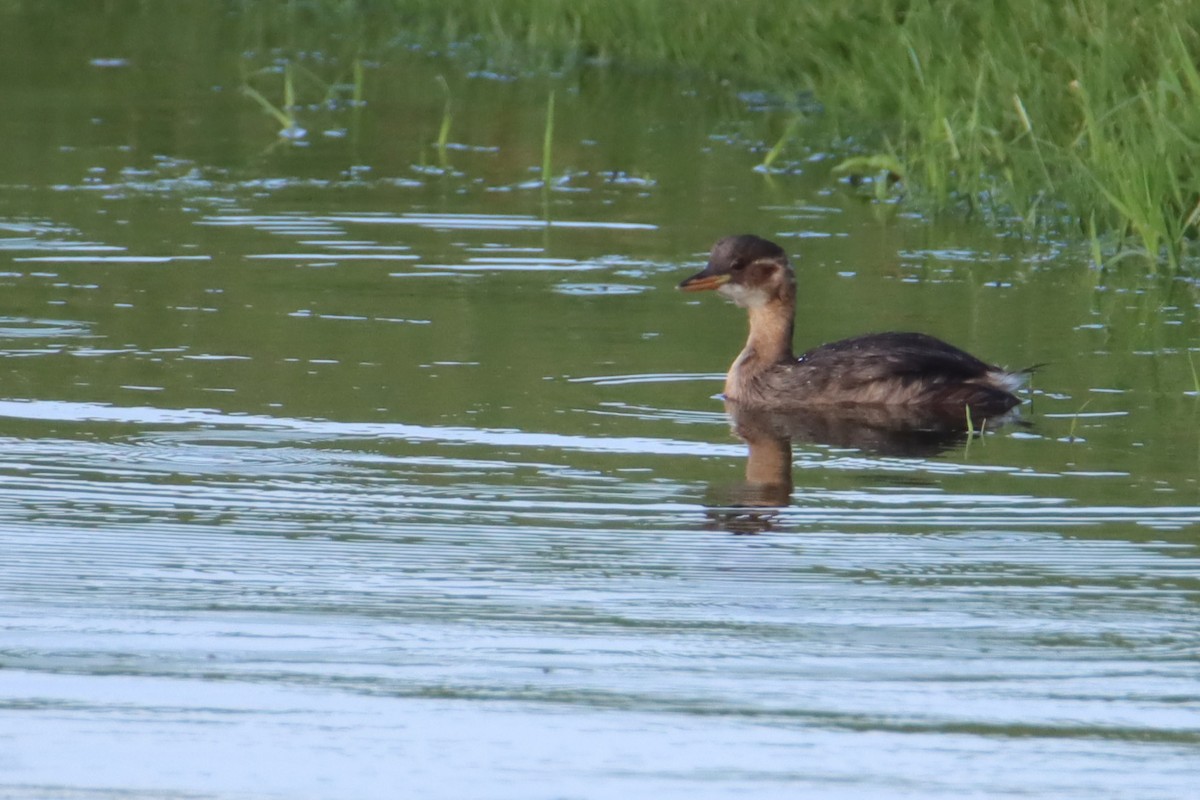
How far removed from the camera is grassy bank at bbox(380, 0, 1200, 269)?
37.8ft

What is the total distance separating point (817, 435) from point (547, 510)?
1919 mm

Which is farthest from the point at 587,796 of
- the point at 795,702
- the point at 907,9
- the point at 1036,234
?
the point at 907,9

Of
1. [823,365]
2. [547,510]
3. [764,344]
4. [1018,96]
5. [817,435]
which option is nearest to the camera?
[547,510]

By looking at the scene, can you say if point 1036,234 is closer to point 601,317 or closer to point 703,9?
point 601,317

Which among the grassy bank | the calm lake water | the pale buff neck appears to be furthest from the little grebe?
the grassy bank

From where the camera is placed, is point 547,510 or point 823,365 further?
point 823,365

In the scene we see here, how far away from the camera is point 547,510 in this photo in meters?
6.79

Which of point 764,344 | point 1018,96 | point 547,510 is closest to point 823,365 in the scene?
point 764,344

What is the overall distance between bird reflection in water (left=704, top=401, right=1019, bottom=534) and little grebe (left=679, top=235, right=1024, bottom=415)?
0.16 ft

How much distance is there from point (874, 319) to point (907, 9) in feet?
21.0

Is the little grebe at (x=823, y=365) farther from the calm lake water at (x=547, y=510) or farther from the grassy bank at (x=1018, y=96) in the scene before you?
the grassy bank at (x=1018, y=96)

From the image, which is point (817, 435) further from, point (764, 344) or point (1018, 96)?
point (1018, 96)

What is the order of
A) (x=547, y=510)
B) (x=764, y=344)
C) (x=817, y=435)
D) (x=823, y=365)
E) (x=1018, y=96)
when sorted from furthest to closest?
(x=1018, y=96)
(x=764, y=344)
(x=823, y=365)
(x=817, y=435)
(x=547, y=510)

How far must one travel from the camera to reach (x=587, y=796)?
14.6 feet
